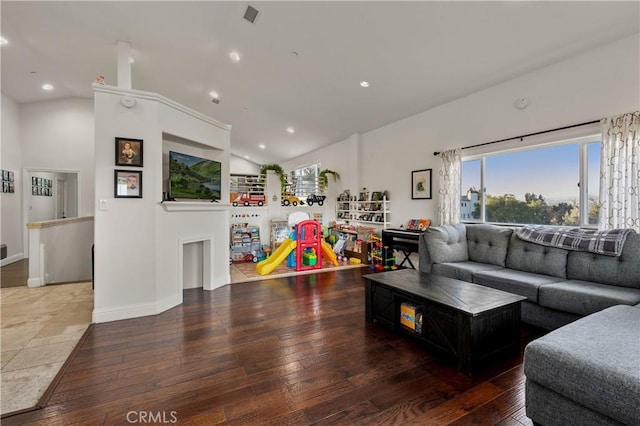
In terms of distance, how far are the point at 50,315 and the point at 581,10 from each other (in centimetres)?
616

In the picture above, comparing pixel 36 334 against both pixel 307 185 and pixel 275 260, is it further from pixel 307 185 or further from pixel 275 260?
pixel 307 185

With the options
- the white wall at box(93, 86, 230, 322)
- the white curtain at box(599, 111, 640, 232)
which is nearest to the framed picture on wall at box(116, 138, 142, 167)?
the white wall at box(93, 86, 230, 322)

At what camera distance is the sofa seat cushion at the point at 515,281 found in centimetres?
271

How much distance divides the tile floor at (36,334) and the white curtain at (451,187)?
477 centimetres

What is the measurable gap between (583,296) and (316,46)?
3.90 meters

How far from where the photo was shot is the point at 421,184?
5.08 m

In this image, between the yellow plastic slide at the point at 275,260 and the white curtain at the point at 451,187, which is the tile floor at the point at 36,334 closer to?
the yellow plastic slide at the point at 275,260

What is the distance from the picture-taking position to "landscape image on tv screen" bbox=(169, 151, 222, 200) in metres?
3.69

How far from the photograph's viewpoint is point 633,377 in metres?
1.17

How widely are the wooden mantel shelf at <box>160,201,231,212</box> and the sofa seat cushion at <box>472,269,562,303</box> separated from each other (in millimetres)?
3506

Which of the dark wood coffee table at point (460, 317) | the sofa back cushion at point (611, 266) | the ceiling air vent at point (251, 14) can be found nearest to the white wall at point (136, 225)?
the ceiling air vent at point (251, 14)

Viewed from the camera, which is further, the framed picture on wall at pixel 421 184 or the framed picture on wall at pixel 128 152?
the framed picture on wall at pixel 421 184

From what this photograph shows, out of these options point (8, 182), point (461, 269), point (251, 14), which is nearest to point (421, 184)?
point (461, 269)

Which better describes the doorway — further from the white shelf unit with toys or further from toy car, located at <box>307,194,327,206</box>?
the white shelf unit with toys
